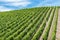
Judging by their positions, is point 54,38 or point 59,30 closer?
point 54,38

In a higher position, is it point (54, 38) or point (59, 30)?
point (59, 30)

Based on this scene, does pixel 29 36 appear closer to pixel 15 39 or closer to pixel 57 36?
pixel 15 39

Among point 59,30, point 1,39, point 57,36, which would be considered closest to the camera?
point 1,39

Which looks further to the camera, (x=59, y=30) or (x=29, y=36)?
(x=59, y=30)

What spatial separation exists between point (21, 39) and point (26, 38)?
2.11ft

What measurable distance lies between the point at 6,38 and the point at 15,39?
51.7 inches

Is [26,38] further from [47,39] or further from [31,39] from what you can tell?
[47,39]

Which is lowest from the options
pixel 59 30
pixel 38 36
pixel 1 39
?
pixel 1 39

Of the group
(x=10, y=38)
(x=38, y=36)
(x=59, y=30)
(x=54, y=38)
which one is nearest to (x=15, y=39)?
(x=10, y=38)

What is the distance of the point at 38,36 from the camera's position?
78.5 ft

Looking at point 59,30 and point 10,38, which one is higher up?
point 59,30

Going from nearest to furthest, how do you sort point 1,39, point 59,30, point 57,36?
1. point 1,39
2. point 57,36
3. point 59,30

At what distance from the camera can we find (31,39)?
74.3 ft

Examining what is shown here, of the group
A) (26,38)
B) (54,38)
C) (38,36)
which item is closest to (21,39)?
(26,38)
